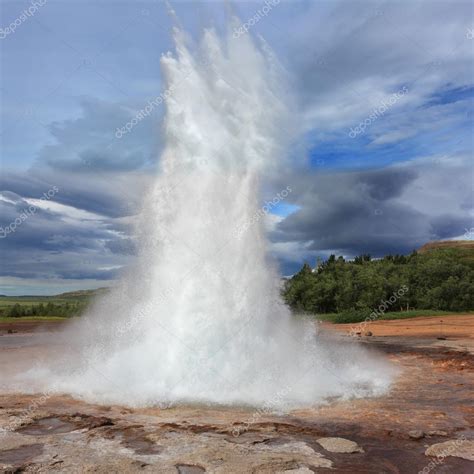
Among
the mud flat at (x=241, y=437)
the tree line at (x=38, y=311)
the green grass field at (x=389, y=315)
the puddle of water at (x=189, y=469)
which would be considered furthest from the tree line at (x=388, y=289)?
the puddle of water at (x=189, y=469)

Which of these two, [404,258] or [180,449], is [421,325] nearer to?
[404,258]

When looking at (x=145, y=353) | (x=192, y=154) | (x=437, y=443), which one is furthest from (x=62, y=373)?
(x=437, y=443)

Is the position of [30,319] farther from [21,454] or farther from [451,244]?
[451,244]

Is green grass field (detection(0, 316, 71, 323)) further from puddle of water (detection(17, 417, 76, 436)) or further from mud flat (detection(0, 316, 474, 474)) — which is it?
puddle of water (detection(17, 417, 76, 436))

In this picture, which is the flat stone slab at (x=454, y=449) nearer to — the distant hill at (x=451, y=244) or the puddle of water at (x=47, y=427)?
the puddle of water at (x=47, y=427)

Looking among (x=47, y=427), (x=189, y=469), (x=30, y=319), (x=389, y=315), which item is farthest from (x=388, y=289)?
(x=189, y=469)

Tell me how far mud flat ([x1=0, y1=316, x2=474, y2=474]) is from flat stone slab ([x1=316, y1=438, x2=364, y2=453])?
0.06 ft

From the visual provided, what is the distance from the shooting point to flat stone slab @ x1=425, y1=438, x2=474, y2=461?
8.02m

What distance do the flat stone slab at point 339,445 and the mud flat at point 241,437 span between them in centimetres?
2

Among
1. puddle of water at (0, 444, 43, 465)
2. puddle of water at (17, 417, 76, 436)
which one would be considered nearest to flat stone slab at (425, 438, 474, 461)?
puddle of water at (0, 444, 43, 465)

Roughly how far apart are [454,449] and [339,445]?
1.92m

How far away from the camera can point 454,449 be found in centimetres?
827

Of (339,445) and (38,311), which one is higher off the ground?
(38,311)

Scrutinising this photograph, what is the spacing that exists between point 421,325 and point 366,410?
89.9ft
